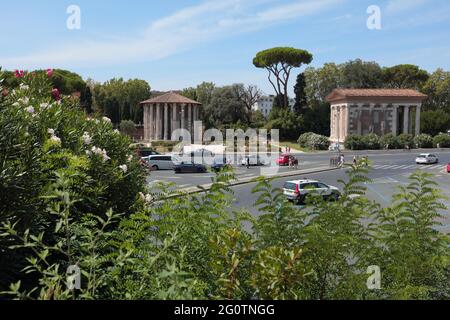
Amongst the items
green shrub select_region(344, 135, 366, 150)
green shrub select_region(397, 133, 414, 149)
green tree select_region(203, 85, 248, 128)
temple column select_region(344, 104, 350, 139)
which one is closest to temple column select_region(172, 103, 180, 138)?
green tree select_region(203, 85, 248, 128)

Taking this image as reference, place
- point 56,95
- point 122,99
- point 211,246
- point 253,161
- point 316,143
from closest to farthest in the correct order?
point 211,246
point 56,95
point 253,161
point 316,143
point 122,99

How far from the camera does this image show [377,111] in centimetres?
8362

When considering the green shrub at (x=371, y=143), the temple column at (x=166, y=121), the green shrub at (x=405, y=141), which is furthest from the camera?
the temple column at (x=166, y=121)

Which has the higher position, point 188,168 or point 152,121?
point 152,121

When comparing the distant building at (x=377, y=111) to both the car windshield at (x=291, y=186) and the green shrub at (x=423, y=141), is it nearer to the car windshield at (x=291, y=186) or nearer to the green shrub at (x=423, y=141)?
the green shrub at (x=423, y=141)

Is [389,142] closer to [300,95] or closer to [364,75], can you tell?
[300,95]

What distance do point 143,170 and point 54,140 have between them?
11.4 feet

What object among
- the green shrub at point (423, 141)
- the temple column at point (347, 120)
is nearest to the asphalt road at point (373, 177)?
the green shrub at point (423, 141)

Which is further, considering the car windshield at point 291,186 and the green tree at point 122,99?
the green tree at point 122,99

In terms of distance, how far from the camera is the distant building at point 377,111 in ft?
267

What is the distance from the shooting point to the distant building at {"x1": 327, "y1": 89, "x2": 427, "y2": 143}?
81.5 m

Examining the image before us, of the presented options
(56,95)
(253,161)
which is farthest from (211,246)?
(253,161)

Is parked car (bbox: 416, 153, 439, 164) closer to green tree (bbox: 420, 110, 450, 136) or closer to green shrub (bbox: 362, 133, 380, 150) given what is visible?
green shrub (bbox: 362, 133, 380, 150)

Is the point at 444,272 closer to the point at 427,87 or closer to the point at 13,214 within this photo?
the point at 13,214
